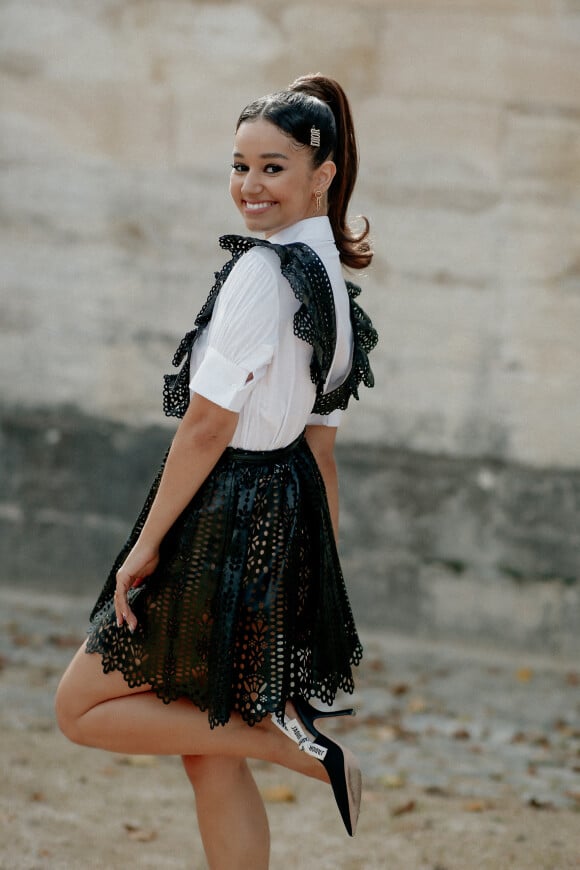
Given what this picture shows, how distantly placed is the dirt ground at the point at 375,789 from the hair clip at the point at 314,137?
198 cm

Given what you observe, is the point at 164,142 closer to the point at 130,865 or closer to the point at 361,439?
the point at 361,439

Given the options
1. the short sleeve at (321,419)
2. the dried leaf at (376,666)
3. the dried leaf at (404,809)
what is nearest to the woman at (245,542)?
the short sleeve at (321,419)

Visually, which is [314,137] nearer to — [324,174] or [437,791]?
[324,174]

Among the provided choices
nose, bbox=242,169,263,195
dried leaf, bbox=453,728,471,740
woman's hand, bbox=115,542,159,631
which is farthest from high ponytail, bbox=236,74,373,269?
dried leaf, bbox=453,728,471,740

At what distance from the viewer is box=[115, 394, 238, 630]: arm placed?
223 cm

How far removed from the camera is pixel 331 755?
2398mm

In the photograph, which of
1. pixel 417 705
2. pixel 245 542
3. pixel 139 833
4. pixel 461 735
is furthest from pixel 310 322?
pixel 417 705

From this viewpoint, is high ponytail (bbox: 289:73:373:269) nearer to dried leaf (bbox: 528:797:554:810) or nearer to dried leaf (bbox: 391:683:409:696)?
dried leaf (bbox: 528:797:554:810)

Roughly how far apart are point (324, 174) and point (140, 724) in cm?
121

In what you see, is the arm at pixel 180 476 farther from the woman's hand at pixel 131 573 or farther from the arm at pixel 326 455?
the arm at pixel 326 455

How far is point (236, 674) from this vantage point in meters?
2.34

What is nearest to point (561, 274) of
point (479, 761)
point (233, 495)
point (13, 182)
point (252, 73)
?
point (252, 73)

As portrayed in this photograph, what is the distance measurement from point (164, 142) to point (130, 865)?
330 centimetres

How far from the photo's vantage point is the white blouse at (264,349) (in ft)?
7.23
